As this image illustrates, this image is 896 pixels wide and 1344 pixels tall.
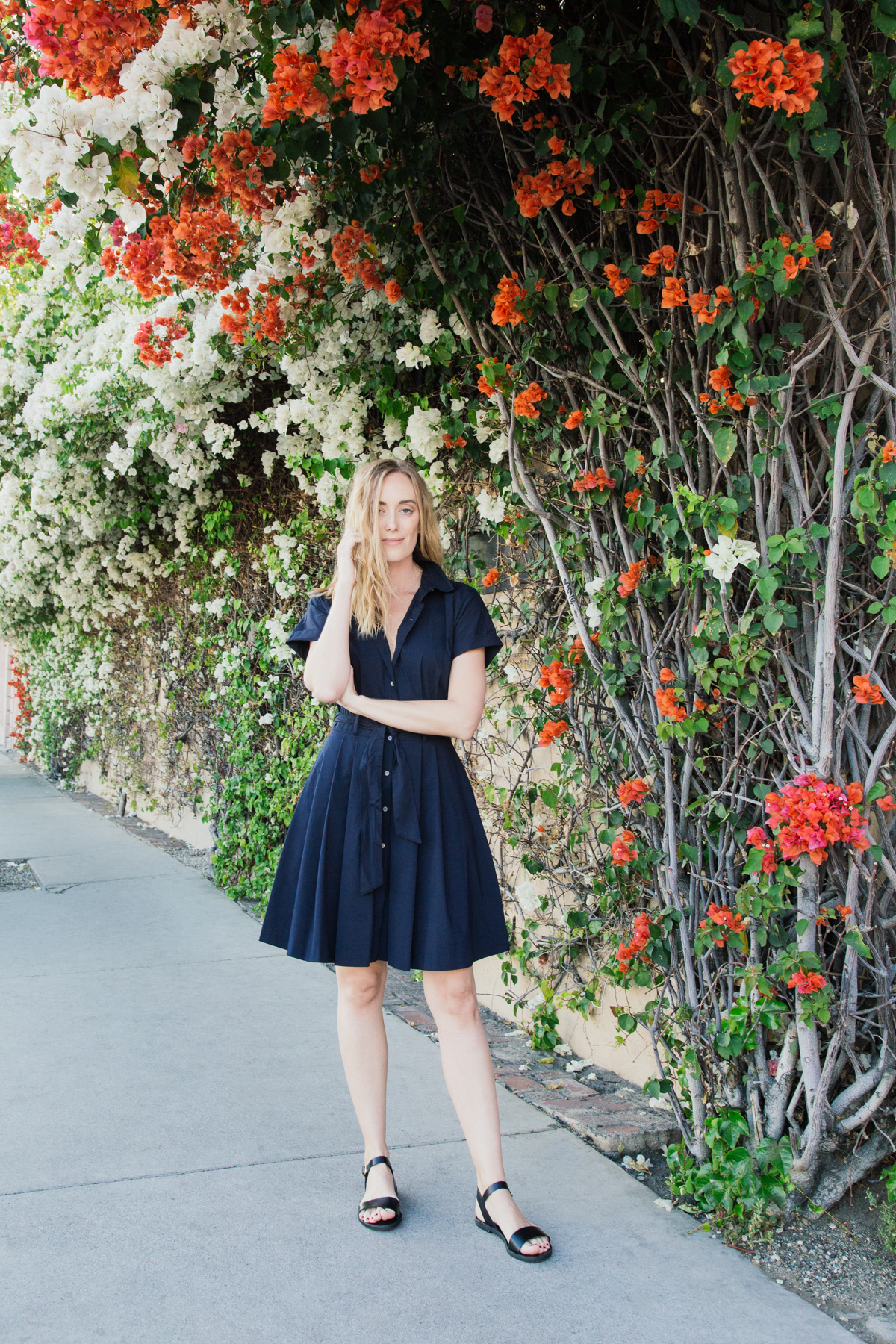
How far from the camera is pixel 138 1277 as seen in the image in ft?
6.74

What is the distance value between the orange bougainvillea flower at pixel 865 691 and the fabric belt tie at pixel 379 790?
37.1 inches

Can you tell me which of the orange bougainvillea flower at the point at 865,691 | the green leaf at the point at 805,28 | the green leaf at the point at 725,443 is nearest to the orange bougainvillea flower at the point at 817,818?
the orange bougainvillea flower at the point at 865,691

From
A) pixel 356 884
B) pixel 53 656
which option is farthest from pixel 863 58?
pixel 53 656

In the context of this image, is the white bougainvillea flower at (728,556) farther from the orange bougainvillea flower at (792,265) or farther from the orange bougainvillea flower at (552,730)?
the orange bougainvillea flower at (552,730)

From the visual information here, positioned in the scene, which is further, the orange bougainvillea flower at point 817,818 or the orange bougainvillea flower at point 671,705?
the orange bougainvillea flower at point 671,705

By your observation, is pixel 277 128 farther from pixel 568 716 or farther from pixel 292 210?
pixel 568 716

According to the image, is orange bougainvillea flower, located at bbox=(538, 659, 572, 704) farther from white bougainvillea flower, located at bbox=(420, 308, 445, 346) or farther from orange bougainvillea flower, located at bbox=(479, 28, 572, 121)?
orange bougainvillea flower, located at bbox=(479, 28, 572, 121)

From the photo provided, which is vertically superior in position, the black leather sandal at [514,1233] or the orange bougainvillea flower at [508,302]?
the orange bougainvillea flower at [508,302]

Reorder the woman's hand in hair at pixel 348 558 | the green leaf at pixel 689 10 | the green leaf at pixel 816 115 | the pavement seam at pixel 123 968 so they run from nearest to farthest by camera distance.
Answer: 1. the green leaf at pixel 689 10
2. the green leaf at pixel 816 115
3. the woman's hand in hair at pixel 348 558
4. the pavement seam at pixel 123 968

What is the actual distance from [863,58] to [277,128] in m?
1.28

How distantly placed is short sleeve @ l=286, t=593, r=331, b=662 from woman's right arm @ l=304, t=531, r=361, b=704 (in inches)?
2.8

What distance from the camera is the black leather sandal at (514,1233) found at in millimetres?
2166

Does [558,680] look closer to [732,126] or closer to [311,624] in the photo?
[311,624]

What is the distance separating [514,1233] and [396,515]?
160cm
